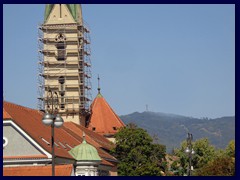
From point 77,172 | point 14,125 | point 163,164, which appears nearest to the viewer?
point 14,125

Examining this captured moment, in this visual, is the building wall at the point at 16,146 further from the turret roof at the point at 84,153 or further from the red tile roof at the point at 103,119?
the red tile roof at the point at 103,119

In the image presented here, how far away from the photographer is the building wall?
49.0 metres

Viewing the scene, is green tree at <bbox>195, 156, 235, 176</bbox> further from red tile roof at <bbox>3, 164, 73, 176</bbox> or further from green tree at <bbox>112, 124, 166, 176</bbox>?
green tree at <bbox>112, 124, 166, 176</bbox>

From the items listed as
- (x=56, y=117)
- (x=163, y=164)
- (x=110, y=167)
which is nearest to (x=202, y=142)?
(x=163, y=164)

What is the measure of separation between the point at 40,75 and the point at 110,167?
22.2 meters

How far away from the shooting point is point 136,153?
66.3 meters

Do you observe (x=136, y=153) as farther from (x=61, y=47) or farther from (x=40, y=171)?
(x=40, y=171)

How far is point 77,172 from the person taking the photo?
53.5 m

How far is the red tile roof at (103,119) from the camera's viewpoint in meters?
91.9

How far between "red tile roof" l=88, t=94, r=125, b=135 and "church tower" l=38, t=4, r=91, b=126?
811 centimetres

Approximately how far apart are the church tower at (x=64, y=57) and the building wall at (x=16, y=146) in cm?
3266

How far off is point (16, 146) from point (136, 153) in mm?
18824

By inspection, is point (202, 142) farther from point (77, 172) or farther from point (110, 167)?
point (77, 172)

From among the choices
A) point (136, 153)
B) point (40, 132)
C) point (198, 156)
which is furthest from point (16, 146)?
point (198, 156)
